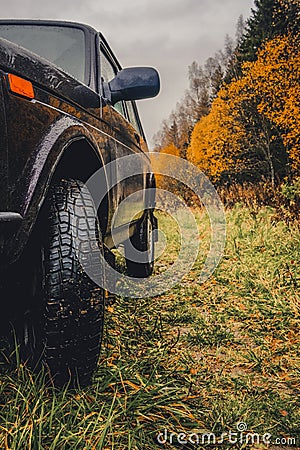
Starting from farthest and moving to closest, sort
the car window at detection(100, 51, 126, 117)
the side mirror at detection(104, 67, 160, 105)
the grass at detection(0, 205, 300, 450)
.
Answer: the car window at detection(100, 51, 126, 117) → the side mirror at detection(104, 67, 160, 105) → the grass at detection(0, 205, 300, 450)

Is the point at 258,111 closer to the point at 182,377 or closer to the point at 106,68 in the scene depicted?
the point at 106,68

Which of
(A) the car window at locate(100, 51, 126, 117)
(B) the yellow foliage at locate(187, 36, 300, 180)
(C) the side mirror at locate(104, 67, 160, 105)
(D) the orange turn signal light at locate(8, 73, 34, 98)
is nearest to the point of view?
(D) the orange turn signal light at locate(8, 73, 34, 98)

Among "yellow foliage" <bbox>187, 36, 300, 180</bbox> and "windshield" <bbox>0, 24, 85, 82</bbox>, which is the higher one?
"yellow foliage" <bbox>187, 36, 300, 180</bbox>

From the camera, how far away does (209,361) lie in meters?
2.90

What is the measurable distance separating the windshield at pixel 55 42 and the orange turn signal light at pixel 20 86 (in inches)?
48.9

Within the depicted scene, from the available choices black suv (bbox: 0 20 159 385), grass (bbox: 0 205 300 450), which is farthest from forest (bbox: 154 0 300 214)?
black suv (bbox: 0 20 159 385)

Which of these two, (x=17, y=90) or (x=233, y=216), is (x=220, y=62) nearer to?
(x=233, y=216)

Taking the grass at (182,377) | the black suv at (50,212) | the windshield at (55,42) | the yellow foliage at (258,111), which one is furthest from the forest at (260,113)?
the black suv at (50,212)

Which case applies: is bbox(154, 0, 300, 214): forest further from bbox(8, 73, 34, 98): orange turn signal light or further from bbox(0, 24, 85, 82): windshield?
bbox(8, 73, 34, 98): orange turn signal light

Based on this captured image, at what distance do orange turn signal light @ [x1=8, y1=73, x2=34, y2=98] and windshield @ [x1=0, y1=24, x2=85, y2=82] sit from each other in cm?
124

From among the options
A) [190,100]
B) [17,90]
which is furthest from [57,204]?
[190,100]

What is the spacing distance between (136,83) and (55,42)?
647 millimetres

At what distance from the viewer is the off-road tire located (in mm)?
1871

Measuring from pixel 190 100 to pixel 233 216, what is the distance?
3761cm
